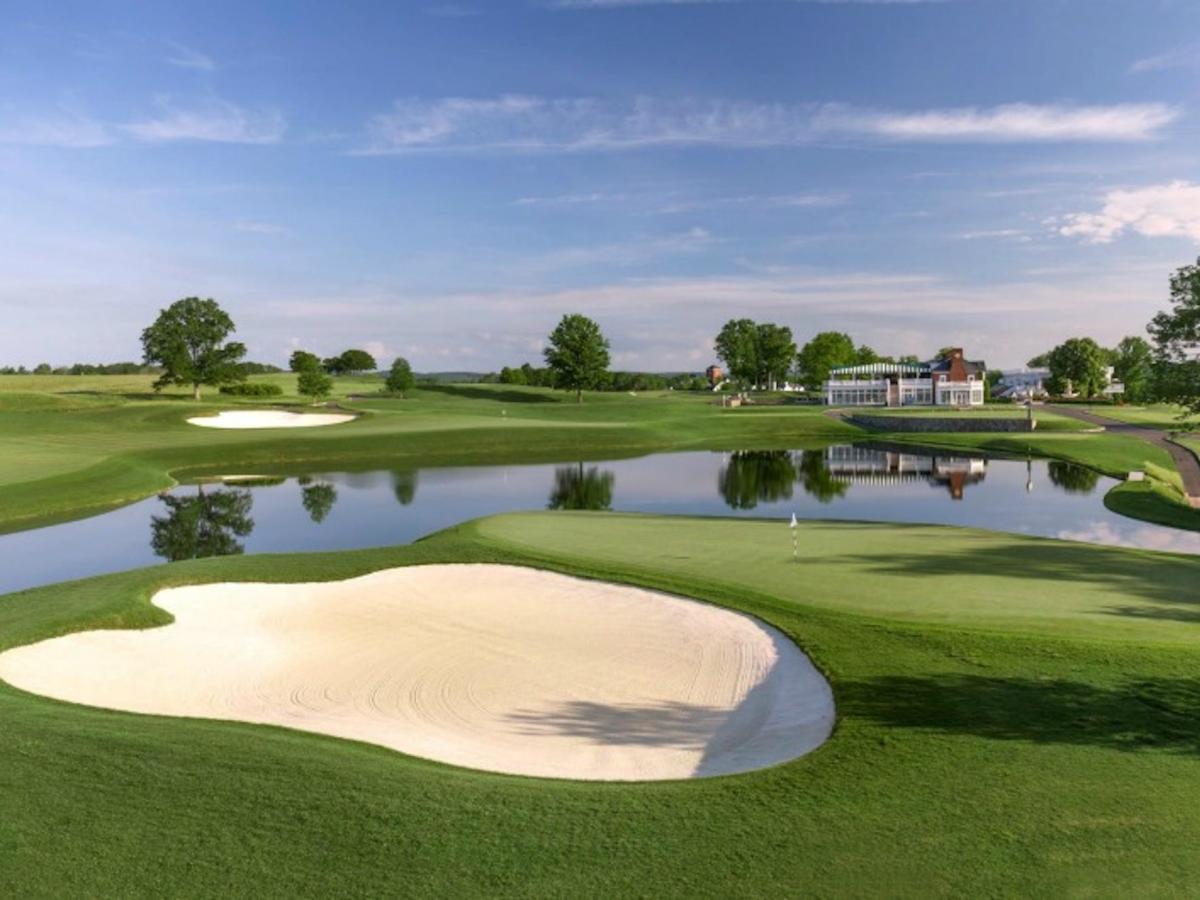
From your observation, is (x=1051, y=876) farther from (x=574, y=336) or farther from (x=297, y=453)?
(x=574, y=336)

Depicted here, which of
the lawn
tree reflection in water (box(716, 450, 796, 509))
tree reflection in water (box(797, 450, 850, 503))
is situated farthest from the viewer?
tree reflection in water (box(797, 450, 850, 503))

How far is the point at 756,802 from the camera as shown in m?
8.59

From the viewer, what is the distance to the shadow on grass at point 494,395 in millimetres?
113125

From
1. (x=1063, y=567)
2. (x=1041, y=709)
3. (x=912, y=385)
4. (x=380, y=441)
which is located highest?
(x=912, y=385)

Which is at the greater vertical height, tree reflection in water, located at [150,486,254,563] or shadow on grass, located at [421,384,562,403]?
shadow on grass, located at [421,384,562,403]

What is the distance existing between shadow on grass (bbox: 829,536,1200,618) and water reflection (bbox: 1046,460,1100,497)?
2090 centimetres

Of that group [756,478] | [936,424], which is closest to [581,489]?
[756,478]

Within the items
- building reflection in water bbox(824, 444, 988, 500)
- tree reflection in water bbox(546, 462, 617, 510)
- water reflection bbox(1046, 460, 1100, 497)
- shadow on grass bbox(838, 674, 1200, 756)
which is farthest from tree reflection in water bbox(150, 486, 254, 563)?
water reflection bbox(1046, 460, 1100, 497)

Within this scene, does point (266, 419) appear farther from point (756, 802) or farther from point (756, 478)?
point (756, 802)

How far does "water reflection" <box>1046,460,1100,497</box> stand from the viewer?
42188mm

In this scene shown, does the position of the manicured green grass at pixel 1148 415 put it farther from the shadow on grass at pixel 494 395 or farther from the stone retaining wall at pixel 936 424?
the shadow on grass at pixel 494 395

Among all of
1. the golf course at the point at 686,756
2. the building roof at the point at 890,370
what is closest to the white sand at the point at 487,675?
the golf course at the point at 686,756

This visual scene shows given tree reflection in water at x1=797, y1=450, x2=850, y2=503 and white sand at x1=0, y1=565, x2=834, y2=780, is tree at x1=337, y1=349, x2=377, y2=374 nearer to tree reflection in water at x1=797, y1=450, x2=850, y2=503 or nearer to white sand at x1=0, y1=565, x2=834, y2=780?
tree reflection in water at x1=797, y1=450, x2=850, y2=503

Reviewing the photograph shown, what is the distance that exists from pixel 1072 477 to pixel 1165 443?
51.7 feet
